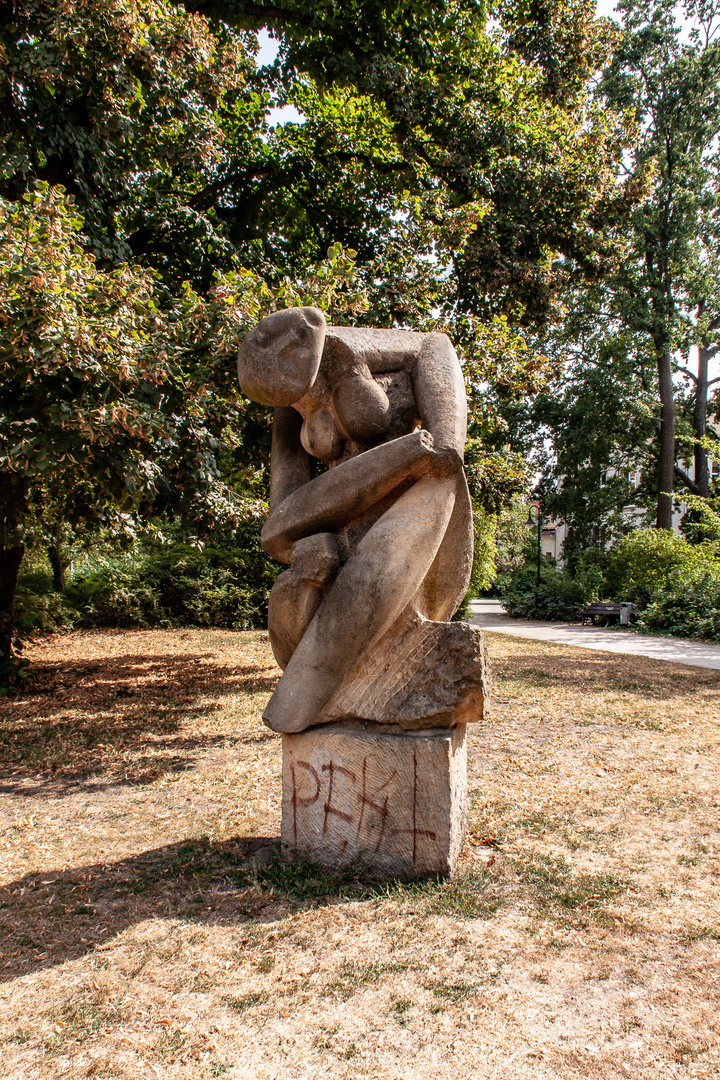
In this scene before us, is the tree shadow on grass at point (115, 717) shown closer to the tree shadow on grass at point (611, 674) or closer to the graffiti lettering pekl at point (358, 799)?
the graffiti lettering pekl at point (358, 799)

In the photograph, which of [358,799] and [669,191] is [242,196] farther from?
[669,191]

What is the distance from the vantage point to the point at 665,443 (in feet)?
72.9

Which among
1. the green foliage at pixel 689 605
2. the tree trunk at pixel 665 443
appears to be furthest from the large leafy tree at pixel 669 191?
the green foliage at pixel 689 605

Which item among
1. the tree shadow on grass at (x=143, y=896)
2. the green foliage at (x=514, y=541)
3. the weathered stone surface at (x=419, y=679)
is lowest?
the tree shadow on grass at (x=143, y=896)

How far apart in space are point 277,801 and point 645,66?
23980 mm

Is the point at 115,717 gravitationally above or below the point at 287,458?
below

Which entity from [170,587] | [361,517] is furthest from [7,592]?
[361,517]

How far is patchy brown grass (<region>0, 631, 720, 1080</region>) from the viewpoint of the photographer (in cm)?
196

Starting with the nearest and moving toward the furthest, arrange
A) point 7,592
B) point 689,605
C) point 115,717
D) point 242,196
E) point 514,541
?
point 115,717 < point 7,592 < point 242,196 < point 689,605 < point 514,541

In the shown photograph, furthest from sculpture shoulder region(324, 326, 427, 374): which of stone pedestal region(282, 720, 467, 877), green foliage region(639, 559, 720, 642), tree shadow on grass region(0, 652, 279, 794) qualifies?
green foliage region(639, 559, 720, 642)

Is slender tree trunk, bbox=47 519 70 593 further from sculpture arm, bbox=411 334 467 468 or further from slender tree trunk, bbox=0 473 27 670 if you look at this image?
sculpture arm, bbox=411 334 467 468

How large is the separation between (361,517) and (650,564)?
635 inches

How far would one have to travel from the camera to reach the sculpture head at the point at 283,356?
9.80 feet

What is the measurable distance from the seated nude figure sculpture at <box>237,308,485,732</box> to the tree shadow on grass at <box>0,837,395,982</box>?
64cm
